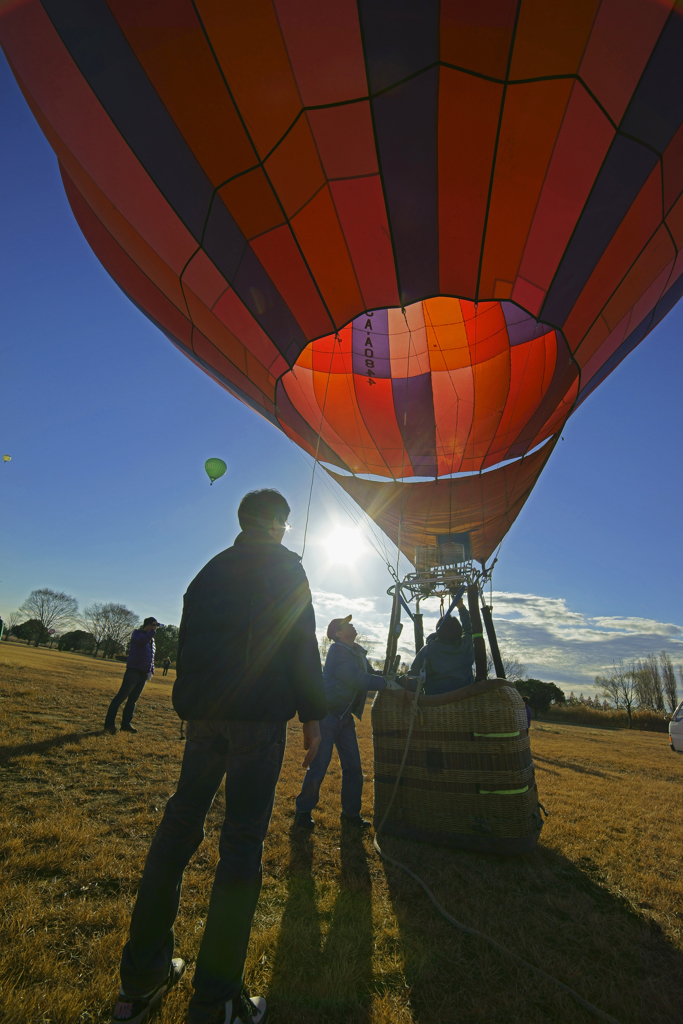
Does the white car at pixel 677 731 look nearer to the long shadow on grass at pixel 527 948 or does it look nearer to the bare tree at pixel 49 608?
the long shadow on grass at pixel 527 948

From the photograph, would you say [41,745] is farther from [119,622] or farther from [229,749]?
[119,622]

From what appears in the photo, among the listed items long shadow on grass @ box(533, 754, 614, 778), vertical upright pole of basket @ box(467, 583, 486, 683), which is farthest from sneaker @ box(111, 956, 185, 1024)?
long shadow on grass @ box(533, 754, 614, 778)

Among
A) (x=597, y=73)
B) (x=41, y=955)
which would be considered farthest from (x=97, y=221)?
(x=41, y=955)

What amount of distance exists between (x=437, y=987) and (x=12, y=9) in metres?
6.47

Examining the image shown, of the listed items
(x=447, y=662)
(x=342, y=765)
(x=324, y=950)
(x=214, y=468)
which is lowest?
(x=324, y=950)

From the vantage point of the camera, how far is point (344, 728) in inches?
151

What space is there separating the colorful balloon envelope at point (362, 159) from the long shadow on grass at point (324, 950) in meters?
4.42

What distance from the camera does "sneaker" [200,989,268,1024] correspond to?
138 centimetres

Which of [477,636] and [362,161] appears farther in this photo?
[477,636]

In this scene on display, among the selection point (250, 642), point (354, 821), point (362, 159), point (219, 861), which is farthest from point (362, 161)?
point (354, 821)

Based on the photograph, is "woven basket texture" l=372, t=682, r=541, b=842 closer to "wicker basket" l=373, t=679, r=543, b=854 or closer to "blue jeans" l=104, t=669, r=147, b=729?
"wicker basket" l=373, t=679, r=543, b=854

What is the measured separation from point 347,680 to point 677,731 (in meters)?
5.85

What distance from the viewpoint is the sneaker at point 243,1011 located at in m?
1.38

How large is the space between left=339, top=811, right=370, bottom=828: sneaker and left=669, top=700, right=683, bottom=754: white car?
5307 mm
